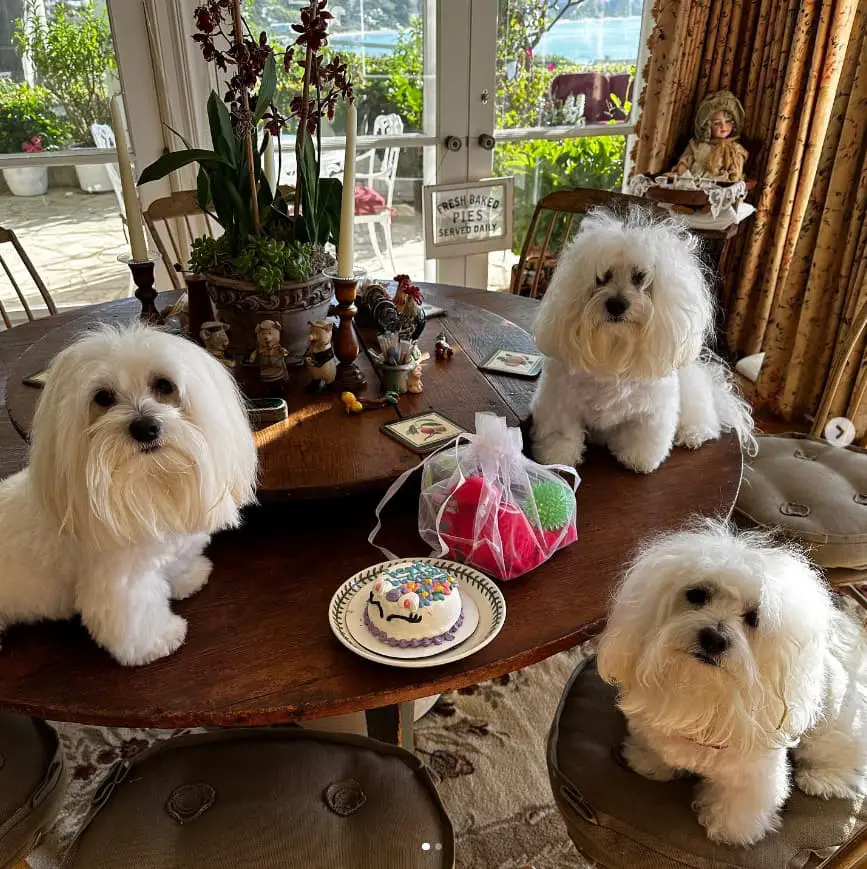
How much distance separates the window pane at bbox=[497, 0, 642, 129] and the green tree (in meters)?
1.82

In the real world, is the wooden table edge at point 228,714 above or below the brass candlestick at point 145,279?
below

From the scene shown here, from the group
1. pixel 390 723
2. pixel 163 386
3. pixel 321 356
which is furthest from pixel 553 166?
pixel 163 386

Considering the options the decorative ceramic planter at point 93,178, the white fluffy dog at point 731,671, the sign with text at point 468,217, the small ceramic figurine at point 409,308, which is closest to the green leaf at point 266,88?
the small ceramic figurine at point 409,308

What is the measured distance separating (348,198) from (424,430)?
49 cm

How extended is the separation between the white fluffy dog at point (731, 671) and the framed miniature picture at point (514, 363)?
810 mm

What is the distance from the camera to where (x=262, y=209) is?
1635 mm

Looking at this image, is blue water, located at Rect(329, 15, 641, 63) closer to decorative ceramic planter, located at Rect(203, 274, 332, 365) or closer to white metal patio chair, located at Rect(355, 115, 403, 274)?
white metal patio chair, located at Rect(355, 115, 403, 274)

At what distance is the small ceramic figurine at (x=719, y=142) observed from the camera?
351 cm

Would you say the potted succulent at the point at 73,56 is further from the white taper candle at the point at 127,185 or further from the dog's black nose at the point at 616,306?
the dog's black nose at the point at 616,306

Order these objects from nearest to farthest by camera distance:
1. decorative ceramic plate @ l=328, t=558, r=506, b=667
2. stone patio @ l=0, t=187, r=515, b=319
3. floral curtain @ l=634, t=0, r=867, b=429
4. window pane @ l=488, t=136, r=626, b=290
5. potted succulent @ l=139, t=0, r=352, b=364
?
decorative ceramic plate @ l=328, t=558, r=506, b=667
potted succulent @ l=139, t=0, r=352, b=364
floral curtain @ l=634, t=0, r=867, b=429
stone patio @ l=0, t=187, r=515, b=319
window pane @ l=488, t=136, r=626, b=290

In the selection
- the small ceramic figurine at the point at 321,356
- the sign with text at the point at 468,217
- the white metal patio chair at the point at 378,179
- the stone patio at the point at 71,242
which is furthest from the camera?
the white metal patio chair at the point at 378,179

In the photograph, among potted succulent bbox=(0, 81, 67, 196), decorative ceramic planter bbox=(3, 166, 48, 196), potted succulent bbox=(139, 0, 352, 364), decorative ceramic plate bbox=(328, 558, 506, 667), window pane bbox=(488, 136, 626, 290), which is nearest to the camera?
decorative ceramic plate bbox=(328, 558, 506, 667)

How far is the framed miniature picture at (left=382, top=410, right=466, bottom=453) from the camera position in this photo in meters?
1.43

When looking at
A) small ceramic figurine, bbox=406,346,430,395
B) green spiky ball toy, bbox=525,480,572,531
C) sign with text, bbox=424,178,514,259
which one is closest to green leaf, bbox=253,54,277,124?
small ceramic figurine, bbox=406,346,430,395
